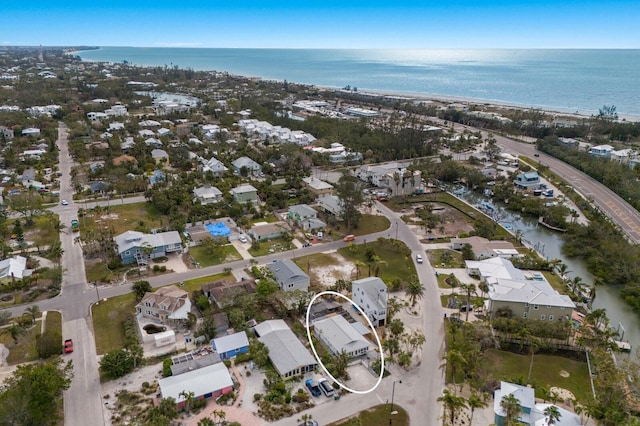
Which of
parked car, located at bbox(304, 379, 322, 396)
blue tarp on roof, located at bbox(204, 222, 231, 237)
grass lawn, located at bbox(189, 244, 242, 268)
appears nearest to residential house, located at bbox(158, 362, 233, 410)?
parked car, located at bbox(304, 379, 322, 396)

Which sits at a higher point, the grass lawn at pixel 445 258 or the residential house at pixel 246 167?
the residential house at pixel 246 167

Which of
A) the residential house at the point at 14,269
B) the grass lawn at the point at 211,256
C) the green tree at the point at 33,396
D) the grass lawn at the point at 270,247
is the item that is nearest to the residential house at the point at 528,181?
the grass lawn at the point at 270,247

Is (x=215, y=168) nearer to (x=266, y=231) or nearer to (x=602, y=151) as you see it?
(x=266, y=231)

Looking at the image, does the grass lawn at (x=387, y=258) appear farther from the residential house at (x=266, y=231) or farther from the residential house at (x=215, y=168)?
the residential house at (x=215, y=168)

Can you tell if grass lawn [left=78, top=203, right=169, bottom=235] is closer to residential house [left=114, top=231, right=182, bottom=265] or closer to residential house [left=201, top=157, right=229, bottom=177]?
residential house [left=114, top=231, right=182, bottom=265]

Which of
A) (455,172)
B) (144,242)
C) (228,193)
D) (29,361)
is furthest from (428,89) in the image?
(29,361)

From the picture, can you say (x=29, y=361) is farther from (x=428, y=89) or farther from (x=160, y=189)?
(x=428, y=89)

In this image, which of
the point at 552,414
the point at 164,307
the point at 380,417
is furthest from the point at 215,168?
the point at 552,414
